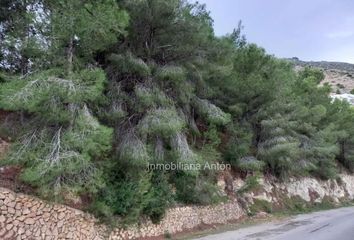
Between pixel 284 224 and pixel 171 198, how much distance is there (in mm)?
7159

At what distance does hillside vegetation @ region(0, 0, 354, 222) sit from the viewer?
1191cm

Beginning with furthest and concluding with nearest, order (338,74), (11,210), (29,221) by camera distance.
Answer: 1. (338,74)
2. (29,221)
3. (11,210)

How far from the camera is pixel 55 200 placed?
11844 millimetres

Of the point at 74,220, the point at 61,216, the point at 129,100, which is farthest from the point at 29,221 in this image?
the point at 129,100

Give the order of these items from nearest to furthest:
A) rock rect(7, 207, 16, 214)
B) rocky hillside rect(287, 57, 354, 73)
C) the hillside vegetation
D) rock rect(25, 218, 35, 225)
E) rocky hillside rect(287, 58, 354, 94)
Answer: rock rect(7, 207, 16, 214) < rock rect(25, 218, 35, 225) < the hillside vegetation < rocky hillside rect(287, 58, 354, 94) < rocky hillside rect(287, 57, 354, 73)

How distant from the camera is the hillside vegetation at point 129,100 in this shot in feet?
39.1

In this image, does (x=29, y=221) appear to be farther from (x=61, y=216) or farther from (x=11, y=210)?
(x=61, y=216)

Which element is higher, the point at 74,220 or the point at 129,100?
the point at 129,100

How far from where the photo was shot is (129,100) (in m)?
16.1

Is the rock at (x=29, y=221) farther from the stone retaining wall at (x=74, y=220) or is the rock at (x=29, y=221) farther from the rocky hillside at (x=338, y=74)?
the rocky hillside at (x=338, y=74)

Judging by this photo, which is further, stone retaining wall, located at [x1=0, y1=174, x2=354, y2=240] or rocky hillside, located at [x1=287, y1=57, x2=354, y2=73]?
rocky hillside, located at [x1=287, y1=57, x2=354, y2=73]

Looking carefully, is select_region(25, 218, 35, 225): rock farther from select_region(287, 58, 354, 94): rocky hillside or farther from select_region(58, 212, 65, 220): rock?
select_region(287, 58, 354, 94): rocky hillside

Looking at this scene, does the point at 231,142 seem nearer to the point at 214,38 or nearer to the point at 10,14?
the point at 214,38

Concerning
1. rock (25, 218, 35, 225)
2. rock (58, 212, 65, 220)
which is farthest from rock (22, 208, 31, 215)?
rock (58, 212, 65, 220)
